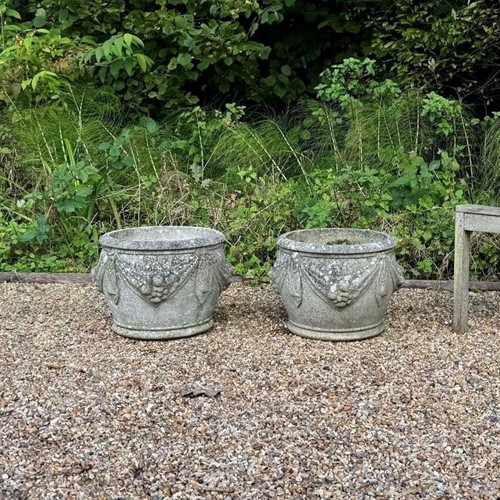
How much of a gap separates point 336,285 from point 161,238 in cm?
119

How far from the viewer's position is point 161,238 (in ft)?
14.3

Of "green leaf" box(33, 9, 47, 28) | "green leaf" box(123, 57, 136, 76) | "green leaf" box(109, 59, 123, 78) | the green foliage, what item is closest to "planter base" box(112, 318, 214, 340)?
the green foliage

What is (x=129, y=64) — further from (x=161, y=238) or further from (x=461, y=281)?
(x=461, y=281)

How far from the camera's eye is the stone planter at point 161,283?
3754 millimetres

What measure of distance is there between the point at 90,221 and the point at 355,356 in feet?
9.20

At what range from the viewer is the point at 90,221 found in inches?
222

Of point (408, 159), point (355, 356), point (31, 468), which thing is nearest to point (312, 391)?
point (355, 356)

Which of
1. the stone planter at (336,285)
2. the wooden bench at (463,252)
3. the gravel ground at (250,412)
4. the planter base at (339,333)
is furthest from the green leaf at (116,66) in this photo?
the wooden bench at (463,252)

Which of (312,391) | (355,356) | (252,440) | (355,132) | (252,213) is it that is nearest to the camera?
(252,440)

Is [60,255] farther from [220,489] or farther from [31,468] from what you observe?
[220,489]

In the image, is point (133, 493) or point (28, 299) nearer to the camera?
point (133, 493)

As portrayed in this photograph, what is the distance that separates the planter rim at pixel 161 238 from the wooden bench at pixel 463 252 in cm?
127

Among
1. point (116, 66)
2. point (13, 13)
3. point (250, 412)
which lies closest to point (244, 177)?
point (116, 66)

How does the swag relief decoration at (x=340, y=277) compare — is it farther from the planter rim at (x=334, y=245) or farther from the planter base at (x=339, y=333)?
the planter base at (x=339, y=333)
